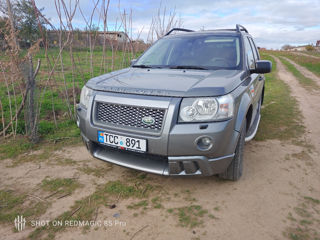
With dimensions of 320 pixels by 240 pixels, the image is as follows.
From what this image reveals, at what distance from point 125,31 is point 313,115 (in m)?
4.90

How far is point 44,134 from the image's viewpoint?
3949mm

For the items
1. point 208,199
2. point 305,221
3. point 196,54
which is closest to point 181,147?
point 208,199

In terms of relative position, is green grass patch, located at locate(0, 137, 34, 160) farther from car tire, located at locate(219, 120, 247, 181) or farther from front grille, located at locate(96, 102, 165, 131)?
car tire, located at locate(219, 120, 247, 181)

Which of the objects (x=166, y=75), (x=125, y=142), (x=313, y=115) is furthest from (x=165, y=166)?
(x=313, y=115)

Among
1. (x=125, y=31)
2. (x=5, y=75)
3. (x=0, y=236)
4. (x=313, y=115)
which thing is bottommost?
(x=0, y=236)

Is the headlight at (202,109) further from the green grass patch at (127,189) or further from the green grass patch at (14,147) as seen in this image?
the green grass patch at (14,147)

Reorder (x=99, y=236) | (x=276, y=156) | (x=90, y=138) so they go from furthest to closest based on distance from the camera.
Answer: (x=276, y=156)
(x=90, y=138)
(x=99, y=236)

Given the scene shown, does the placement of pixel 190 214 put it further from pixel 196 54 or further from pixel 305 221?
pixel 196 54

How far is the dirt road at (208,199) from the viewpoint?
187 cm

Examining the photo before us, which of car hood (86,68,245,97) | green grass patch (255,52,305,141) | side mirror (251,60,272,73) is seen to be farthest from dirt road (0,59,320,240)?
side mirror (251,60,272,73)

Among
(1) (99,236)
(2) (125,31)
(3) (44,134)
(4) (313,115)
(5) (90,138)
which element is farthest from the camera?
(2) (125,31)

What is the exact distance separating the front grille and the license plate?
12cm

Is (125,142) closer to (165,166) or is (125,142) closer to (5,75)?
(165,166)

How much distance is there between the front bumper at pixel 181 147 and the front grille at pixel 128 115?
64 mm
